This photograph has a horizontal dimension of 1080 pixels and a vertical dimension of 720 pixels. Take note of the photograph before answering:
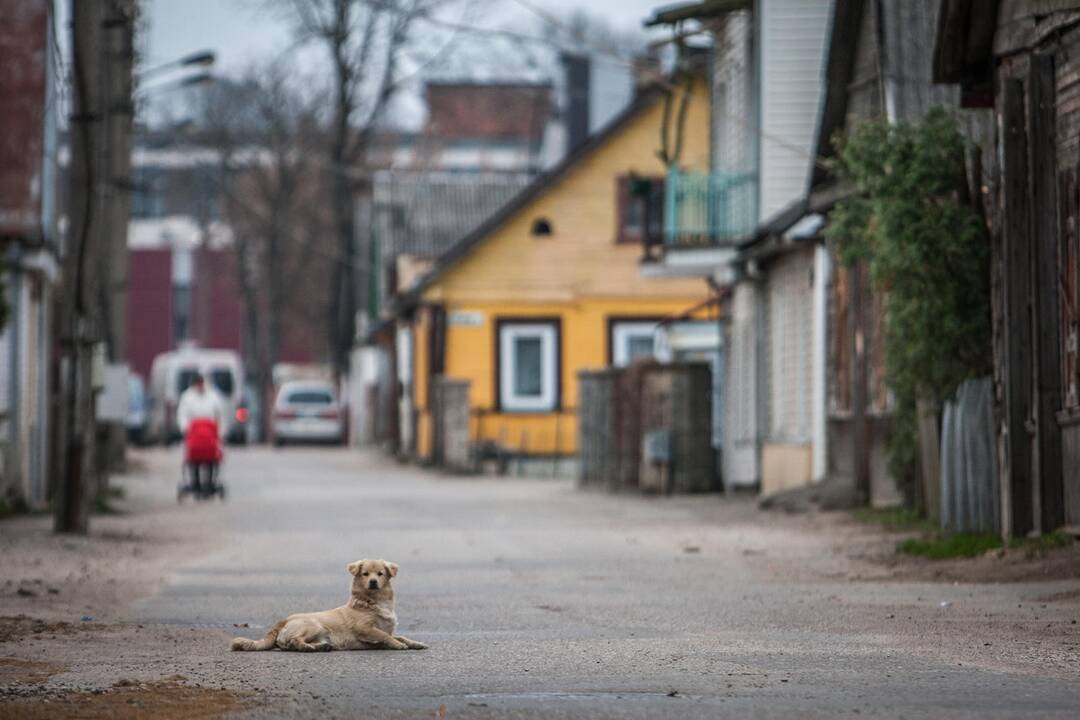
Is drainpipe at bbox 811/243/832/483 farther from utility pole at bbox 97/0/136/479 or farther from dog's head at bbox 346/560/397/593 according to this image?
dog's head at bbox 346/560/397/593

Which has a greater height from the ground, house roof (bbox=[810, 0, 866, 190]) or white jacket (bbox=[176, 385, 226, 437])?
house roof (bbox=[810, 0, 866, 190])

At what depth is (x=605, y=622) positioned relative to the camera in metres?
13.5

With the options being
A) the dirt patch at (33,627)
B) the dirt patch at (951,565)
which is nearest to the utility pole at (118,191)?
the dirt patch at (951,565)

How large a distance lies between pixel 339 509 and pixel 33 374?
4319mm

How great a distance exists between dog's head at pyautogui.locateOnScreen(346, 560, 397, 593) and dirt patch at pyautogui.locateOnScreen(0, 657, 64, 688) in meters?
1.55

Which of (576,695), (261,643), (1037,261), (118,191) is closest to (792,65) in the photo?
(118,191)

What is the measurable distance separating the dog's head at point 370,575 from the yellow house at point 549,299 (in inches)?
1382

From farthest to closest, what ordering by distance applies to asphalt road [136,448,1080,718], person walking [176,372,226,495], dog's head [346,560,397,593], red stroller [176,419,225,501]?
1. person walking [176,372,226,495]
2. red stroller [176,419,225,501]
3. dog's head [346,560,397,593]
4. asphalt road [136,448,1080,718]

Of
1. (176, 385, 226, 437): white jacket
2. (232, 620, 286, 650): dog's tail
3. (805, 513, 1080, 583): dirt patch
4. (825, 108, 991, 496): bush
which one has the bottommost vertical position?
(232, 620, 286, 650): dog's tail

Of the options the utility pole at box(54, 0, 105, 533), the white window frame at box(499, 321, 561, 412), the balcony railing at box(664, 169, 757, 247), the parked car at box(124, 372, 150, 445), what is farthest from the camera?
the parked car at box(124, 372, 150, 445)

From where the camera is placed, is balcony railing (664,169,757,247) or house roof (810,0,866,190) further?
balcony railing (664,169,757,247)

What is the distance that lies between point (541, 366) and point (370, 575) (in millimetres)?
36194

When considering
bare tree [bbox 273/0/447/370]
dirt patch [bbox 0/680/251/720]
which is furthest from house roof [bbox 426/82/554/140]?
dirt patch [bbox 0/680/251/720]

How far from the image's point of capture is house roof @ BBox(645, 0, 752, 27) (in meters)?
32.1
